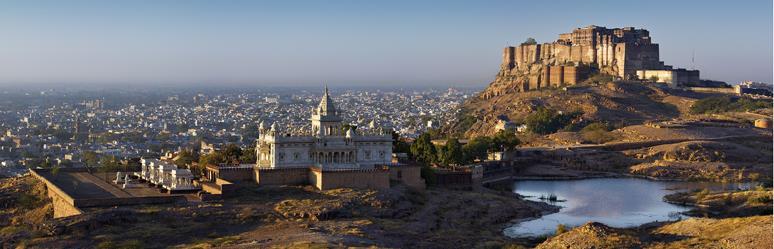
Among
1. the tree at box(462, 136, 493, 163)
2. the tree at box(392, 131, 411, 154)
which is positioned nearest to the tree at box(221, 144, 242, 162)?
the tree at box(392, 131, 411, 154)

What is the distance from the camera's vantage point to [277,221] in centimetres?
4100

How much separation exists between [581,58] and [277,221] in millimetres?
75930

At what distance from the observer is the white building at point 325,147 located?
1946 inches

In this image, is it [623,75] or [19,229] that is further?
[623,75]

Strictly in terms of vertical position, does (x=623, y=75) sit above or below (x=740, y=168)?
above

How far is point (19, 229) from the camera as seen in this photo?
39.5 m

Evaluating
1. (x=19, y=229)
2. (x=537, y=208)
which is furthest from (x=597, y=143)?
(x=19, y=229)

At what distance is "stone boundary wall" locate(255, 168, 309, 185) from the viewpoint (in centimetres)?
4753

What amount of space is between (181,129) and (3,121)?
32994 millimetres

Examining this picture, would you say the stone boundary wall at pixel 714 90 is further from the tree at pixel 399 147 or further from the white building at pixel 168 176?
the white building at pixel 168 176

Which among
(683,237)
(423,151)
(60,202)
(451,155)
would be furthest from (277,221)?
(451,155)

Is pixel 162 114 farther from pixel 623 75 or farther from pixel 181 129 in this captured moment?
pixel 623 75

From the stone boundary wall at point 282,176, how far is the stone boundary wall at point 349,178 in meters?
0.35

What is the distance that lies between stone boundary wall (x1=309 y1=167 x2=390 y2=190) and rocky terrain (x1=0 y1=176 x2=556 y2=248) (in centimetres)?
58
